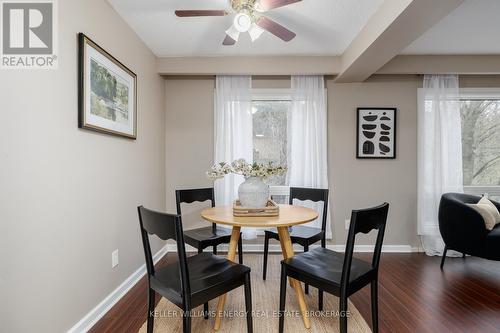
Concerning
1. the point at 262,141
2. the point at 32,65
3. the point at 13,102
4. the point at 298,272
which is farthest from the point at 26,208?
the point at 262,141

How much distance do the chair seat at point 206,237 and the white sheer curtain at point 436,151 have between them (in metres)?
2.56

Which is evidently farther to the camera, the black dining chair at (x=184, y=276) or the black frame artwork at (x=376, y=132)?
the black frame artwork at (x=376, y=132)

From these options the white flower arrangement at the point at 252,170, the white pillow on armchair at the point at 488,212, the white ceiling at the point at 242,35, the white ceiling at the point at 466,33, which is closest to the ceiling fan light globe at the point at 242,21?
the white ceiling at the point at 242,35

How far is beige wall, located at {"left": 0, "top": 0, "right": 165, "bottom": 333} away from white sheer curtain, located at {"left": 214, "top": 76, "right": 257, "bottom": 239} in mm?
1132

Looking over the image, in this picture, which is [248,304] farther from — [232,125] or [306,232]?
[232,125]

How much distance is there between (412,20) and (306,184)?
6.39ft

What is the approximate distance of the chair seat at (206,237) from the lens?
2192mm

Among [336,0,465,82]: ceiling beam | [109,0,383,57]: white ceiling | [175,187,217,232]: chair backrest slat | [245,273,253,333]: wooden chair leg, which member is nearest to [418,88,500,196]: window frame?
[336,0,465,82]: ceiling beam

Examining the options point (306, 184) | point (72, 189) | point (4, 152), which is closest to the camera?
point (4, 152)

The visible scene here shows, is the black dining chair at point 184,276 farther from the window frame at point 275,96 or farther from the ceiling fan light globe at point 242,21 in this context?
the window frame at point 275,96

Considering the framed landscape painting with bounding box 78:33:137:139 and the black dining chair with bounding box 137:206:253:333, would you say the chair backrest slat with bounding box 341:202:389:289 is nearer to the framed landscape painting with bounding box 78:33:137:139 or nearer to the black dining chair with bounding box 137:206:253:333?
the black dining chair with bounding box 137:206:253:333

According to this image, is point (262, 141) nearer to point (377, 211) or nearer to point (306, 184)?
point (306, 184)

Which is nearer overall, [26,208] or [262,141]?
[26,208]

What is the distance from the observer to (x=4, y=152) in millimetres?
1203
